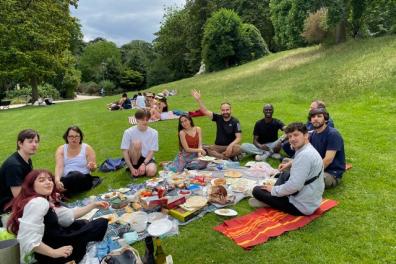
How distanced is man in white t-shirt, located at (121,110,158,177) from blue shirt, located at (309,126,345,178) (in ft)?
11.7

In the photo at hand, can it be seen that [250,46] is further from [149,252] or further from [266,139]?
[149,252]

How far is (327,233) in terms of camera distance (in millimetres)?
4707

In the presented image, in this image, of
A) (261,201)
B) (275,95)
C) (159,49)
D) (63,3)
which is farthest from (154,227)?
(159,49)

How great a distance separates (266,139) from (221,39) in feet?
109

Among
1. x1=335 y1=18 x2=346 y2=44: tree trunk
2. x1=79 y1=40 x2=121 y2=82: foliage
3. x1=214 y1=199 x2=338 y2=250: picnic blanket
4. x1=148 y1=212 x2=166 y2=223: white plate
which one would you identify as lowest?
x1=214 y1=199 x2=338 y2=250: picnic blanket

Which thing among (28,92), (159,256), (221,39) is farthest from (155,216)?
(28,92)

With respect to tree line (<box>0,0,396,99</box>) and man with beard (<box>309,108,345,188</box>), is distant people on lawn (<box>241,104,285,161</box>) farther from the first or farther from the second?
tree line (<box>0,0,396,99</box>)

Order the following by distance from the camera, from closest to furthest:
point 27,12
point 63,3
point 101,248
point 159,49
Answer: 1. point 101,248
2. point 27,12
3. point 63,3
4. point 159,49

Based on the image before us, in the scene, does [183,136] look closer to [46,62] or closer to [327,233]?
[327,233]

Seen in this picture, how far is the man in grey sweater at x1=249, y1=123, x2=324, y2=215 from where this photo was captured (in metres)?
4.75

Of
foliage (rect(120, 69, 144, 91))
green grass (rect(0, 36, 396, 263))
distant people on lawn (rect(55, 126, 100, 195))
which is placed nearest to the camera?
green grass (rect(0, 36, 396, 263))

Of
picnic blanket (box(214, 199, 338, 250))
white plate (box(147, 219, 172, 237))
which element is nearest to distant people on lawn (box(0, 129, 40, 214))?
white plate (box(147, 219, 172, 237))

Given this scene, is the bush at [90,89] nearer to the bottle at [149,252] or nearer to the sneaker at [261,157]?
the sneaker at [261,157]

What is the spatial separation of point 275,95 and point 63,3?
84.9ft
